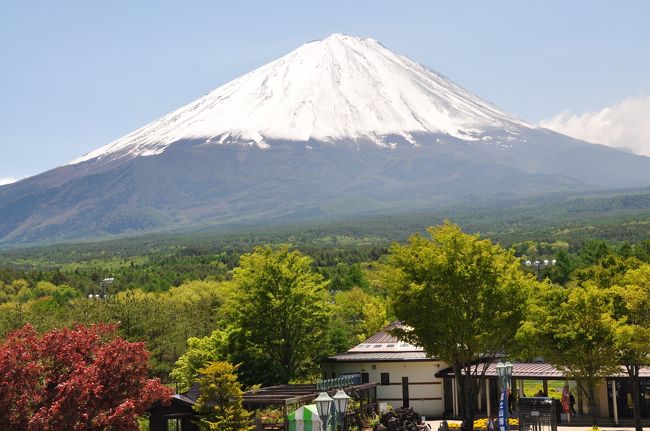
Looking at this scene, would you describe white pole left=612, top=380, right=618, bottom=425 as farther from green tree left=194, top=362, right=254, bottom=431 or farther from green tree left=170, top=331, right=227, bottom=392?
green tree left=170, top=331, right=227, bottom=392

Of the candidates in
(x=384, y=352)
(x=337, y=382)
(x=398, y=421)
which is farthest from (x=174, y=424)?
(x=384, y=352)

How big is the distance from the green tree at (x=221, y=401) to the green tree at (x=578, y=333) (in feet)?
37.4

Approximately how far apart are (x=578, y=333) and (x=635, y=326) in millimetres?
2045

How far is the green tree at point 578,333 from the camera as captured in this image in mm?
39125

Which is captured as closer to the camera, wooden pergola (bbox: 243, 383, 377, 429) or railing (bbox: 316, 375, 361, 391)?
wooden pergola (bbox: 243, 383, 377, 429)

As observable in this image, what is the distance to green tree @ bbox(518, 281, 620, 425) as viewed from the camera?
3912cm

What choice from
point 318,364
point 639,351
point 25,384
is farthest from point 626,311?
point 25,384

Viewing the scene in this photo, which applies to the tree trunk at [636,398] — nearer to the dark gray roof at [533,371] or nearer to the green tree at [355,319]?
the dark gray roof at [533,371]

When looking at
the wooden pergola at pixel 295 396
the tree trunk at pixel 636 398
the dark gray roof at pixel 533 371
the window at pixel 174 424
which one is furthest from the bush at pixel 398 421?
the tree trunk at pixel 636 398

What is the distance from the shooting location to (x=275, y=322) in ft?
171

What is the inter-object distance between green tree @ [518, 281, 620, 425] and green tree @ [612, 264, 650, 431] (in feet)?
1.65

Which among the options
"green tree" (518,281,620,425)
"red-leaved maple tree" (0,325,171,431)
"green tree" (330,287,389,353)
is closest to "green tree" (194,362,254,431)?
"red-leaved maple tree" (0,325,171,431)

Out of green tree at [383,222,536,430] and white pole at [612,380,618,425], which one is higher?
green tree at [383,222,536,430]

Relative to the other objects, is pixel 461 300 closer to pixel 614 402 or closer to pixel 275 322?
pixel 614 402
